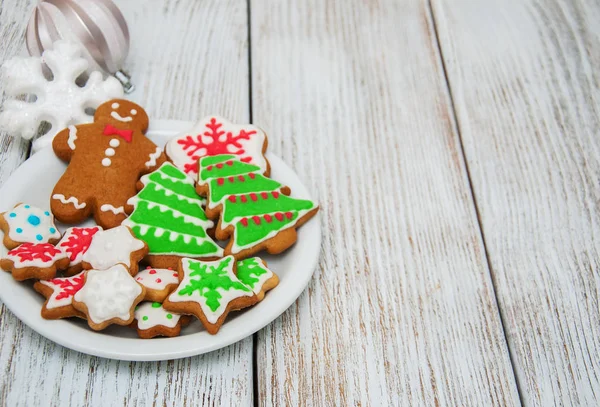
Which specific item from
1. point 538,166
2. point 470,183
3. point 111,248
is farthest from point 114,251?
point 538,166

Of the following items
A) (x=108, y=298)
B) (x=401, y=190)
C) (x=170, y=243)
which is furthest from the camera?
(x=401, y=190)

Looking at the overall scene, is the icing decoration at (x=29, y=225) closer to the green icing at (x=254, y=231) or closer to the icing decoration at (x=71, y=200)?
the icing decoration at (x=71, y=200)

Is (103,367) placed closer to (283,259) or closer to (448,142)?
(283,259)

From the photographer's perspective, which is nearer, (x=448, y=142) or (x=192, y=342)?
(x=192, y=342)

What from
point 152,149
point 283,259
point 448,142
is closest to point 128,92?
point 152,149

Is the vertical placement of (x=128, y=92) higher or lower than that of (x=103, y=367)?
higher

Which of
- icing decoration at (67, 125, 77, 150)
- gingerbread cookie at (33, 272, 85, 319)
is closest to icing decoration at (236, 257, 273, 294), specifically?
gingerbread cookie at (33, 272, 85, 319)

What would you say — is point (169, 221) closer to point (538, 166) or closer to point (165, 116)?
point (165, 116)
